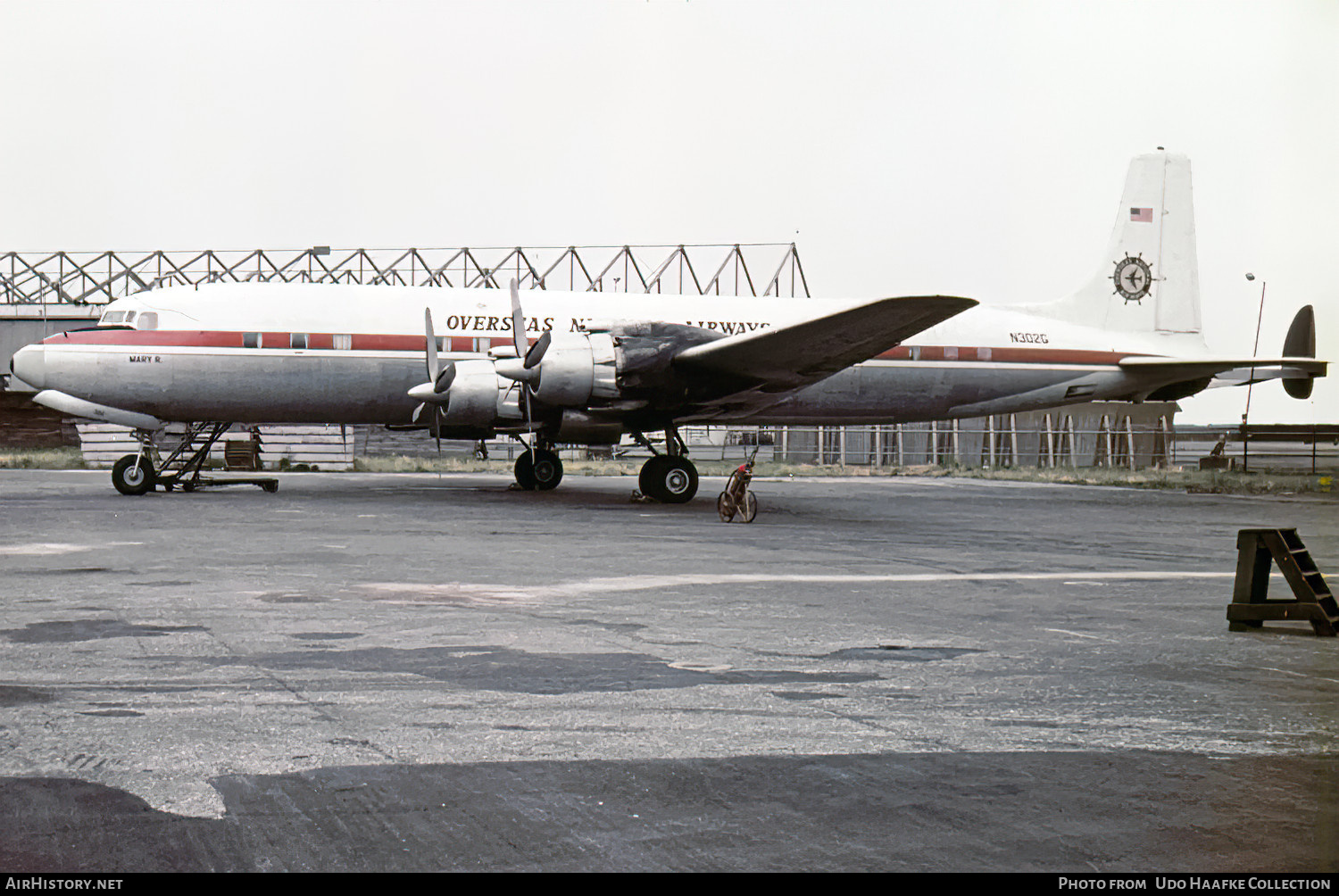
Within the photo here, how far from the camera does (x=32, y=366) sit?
21.4 metres

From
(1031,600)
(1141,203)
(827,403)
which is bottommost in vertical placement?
(1031,600)

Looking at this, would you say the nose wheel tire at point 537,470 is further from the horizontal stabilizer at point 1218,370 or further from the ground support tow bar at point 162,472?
the horizontal stabilizer at point 1218,370

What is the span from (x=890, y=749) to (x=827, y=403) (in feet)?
64.3

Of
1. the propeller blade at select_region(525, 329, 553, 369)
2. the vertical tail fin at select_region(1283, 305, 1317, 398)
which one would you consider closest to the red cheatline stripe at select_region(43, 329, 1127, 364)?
the propeller blade at select_region(525, 329, 553, 369)

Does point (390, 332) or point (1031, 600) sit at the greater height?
point (390, 332)

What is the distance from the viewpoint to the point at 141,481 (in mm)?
22062

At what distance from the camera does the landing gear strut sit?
70.0 feet

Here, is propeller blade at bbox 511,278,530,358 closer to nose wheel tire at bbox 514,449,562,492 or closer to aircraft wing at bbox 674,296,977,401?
aircraft wing at bbox 674,296,977,401

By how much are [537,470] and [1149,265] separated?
52.3 feet

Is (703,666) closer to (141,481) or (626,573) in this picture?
(626,573)

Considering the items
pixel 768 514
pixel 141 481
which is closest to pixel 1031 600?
pixel 768 514

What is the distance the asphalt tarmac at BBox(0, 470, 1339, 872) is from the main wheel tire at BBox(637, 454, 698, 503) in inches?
338

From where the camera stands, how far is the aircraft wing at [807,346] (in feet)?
57.3
